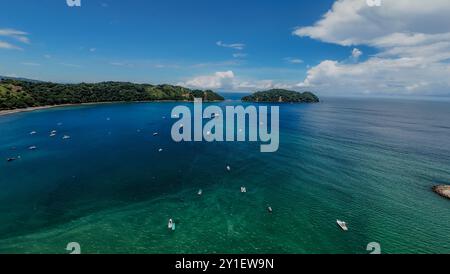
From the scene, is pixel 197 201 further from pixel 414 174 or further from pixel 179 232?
pixel 414 174

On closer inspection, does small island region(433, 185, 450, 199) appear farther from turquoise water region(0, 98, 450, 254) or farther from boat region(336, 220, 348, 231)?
boat region(336, 220, 348, 231)

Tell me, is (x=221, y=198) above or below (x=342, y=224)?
above

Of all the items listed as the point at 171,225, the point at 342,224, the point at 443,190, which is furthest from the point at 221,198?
the point at 443,190

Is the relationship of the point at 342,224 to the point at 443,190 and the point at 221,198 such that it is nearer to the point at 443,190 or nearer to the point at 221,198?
the point at 221,198

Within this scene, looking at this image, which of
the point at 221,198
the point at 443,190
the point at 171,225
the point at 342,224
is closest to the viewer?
the point at 171,225

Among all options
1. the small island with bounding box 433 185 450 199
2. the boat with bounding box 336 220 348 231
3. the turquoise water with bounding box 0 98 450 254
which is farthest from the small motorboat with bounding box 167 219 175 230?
the small island with bounding box 433 185 450 199

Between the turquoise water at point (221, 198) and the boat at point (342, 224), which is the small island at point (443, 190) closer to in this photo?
the turquoise water at point (221, 198)
